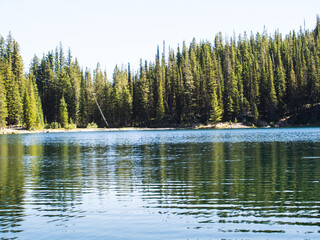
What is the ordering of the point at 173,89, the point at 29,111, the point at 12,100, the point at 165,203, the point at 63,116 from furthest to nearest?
the point at 173,89, the point at 63,116, the point at 12,100, the point at 29,111, the point at 165,203

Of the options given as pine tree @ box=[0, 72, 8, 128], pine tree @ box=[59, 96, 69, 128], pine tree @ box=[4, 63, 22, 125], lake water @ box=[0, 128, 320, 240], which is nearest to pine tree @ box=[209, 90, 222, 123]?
pine tree @ box=[59, 96, 69, 128]

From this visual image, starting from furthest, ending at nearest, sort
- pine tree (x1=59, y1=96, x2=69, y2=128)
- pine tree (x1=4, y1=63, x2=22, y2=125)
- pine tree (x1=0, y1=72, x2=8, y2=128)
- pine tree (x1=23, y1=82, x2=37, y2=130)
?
pine tree (x1=59, y1=96, x2=69, y2=128) → pine tree (x1=23, y1=82, x2=37, y2=130) → pine tree (x1=4, y1=63, x2=22, y2=125) → pine tree (x1=0, y1=72, x2=8, y2=128)

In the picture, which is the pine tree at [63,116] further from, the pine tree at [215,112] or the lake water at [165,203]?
the lake water at [165,203]

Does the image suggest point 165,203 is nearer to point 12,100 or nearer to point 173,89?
point 12,100

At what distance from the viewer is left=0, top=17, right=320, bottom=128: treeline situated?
358 ft

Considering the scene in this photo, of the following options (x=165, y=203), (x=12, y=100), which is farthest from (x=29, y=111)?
(x=165, y=203)

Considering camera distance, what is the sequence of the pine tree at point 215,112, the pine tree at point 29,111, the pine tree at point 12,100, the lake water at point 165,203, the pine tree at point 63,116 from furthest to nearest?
the pine tree at point 63,116 → the pine tree at point 215,112 → the pine tree at point 29,111 → the pine tree at point 12,100 → the lake water at point 165,203

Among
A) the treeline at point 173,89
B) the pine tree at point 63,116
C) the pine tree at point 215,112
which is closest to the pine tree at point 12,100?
the treeline at point 173,89

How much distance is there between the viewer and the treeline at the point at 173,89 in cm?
10912

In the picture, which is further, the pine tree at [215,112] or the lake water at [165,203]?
the pine tree at [215,112]

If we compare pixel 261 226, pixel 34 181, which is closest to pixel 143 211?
pixel 261 226

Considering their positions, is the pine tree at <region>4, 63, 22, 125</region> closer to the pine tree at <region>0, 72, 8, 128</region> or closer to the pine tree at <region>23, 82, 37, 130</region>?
the pine tree at <region>23, 82, 37, 130</region>

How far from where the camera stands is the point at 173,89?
124 meters

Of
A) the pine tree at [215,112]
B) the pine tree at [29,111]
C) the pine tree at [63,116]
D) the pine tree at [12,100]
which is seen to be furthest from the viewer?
the pine tree at [63,116]
